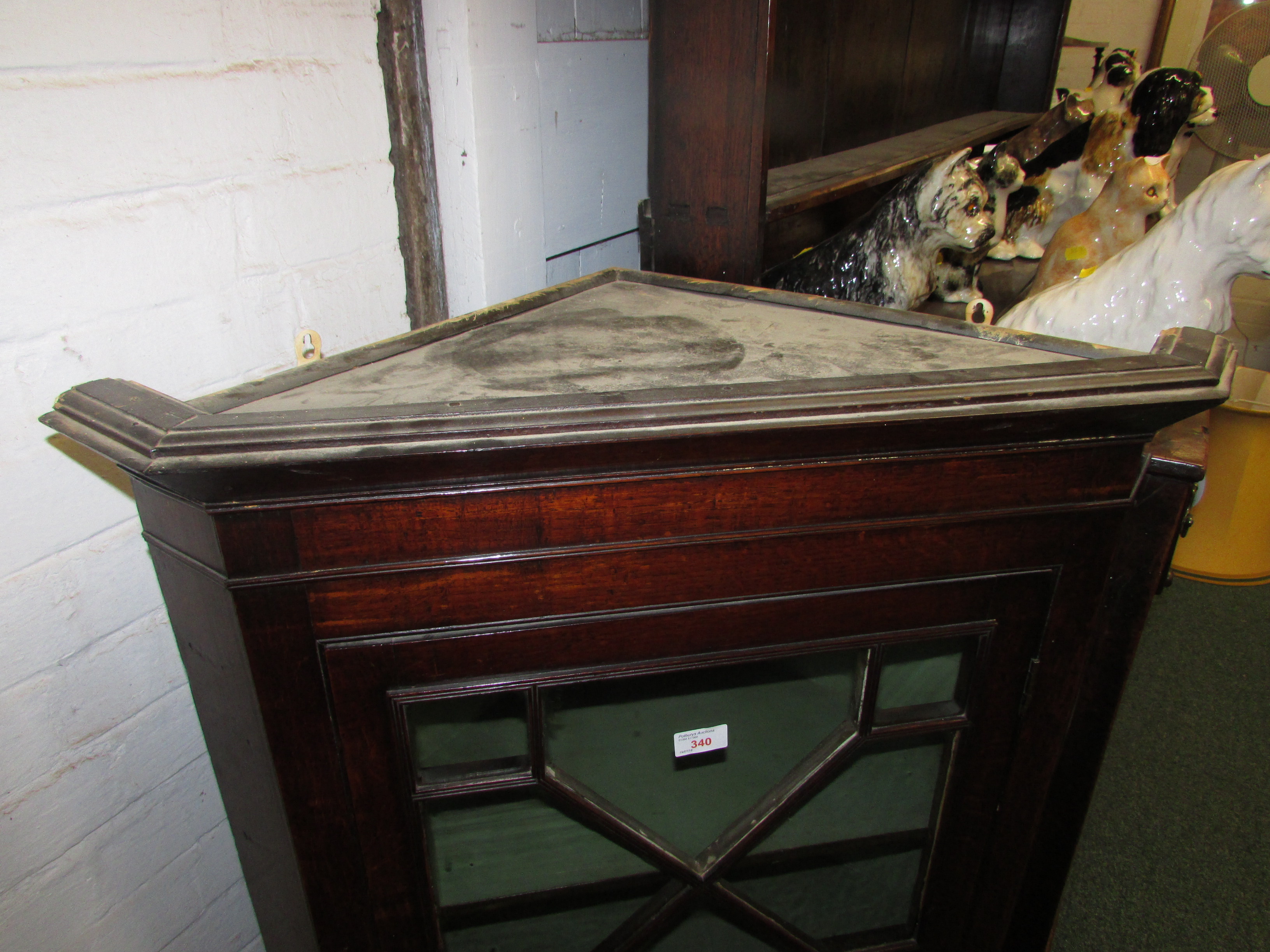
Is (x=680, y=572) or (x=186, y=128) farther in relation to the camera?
(x=186, y=128)

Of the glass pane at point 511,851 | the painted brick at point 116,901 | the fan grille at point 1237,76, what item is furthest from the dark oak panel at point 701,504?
the fan grille at point 1237,76

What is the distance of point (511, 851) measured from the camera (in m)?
0.82

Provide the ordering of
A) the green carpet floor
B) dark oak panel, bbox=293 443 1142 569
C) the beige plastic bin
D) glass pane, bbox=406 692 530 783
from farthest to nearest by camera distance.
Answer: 1. the beige plastic bin
2. the green carpet floor
3. glass pane, bbox=406 692 530 783
4. dark oak panel, bbox=293 443 1142 569

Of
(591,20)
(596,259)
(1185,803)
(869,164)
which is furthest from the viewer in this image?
(1185,803)

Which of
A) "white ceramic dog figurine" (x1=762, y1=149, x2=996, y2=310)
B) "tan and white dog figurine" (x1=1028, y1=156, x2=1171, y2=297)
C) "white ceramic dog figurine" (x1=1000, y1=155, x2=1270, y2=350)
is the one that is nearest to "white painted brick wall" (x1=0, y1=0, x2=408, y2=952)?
"white ceramic dog figurine" (x1=762, y1=149, x2=996, y2=310)

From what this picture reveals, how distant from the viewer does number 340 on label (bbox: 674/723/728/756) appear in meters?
0.82

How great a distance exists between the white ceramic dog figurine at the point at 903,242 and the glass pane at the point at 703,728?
0.70m

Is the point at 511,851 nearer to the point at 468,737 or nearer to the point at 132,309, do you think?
the point at 468,737

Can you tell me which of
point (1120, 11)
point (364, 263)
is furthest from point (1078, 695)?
point (1120, 11)

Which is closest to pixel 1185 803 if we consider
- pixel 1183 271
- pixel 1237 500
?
pixel 1237 500

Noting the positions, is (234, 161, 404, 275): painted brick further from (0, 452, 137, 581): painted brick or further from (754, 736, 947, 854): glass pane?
(754, 736, 947, 854): glass pane

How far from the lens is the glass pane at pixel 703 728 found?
2.63 ft

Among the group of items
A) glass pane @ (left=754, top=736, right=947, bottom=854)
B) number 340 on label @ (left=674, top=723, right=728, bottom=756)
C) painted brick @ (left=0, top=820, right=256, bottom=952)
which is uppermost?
number 340 on label @ (left=674, top=723, right=728, bottom=756)

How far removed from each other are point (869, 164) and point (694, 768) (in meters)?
1.24
